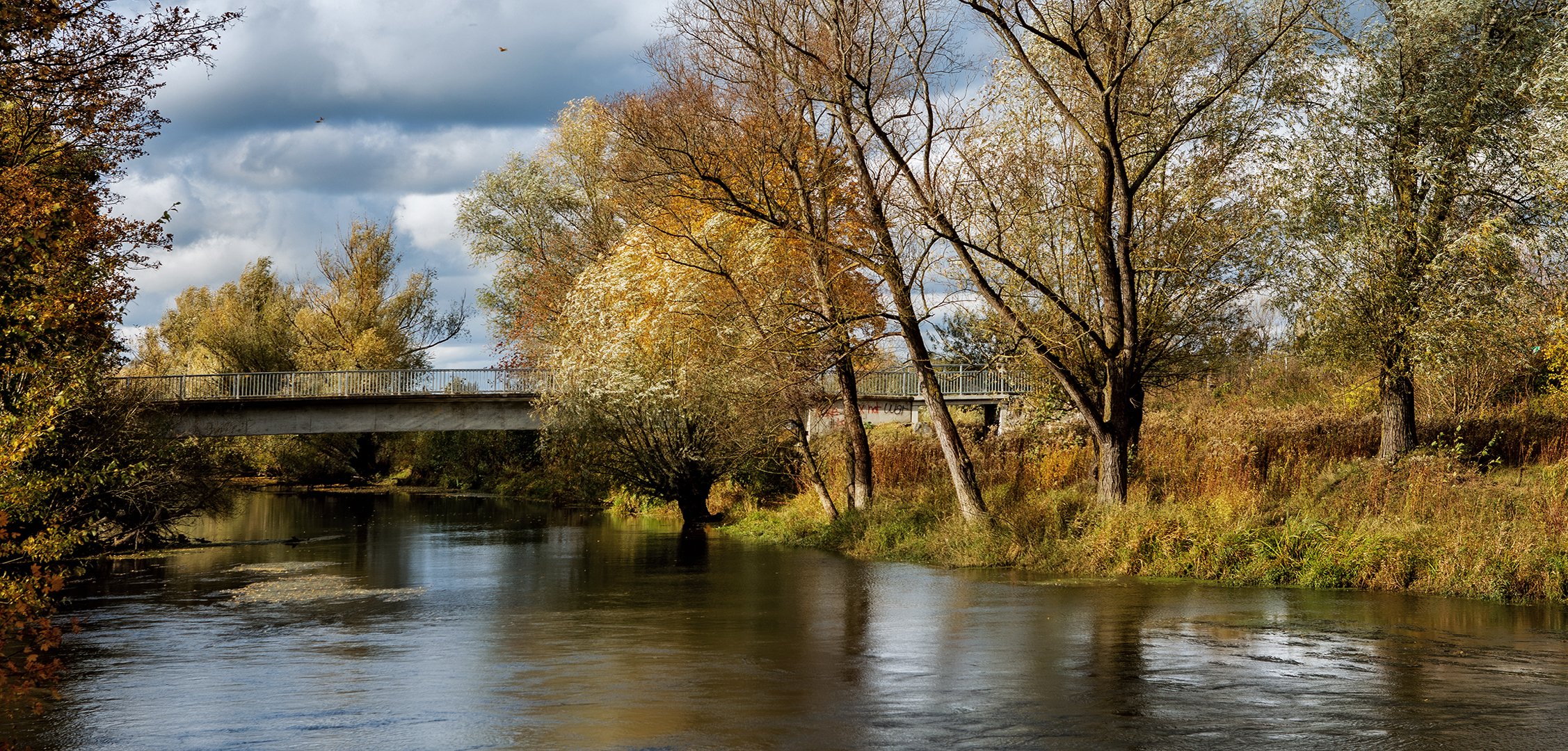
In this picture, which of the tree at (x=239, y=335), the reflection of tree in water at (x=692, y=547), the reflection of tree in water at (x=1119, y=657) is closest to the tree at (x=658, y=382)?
the reflection of tree in water at (x=692, y=547)

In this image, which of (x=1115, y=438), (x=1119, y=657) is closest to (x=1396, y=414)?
(x=1115, y=438)

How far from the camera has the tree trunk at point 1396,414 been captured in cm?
2278

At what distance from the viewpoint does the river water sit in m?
9.94

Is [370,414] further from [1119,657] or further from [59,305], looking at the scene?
[1119,657]

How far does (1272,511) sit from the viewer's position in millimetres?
19312

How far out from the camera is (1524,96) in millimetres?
21172

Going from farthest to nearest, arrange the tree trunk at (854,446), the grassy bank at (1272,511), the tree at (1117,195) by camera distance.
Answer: the tree trunk at (854,446) < the tree at (1117,195) < the grassy bank at (1272,511)

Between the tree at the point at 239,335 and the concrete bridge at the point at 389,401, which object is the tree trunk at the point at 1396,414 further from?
the tree at the point at 239,335

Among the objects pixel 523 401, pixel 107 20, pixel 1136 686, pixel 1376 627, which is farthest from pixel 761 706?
pixel 523 401

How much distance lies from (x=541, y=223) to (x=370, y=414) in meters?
9.73

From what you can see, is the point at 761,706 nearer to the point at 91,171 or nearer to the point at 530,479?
the point at 91,171

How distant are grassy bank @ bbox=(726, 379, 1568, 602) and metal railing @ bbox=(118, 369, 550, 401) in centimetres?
1918

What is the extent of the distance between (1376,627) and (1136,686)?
4539mm

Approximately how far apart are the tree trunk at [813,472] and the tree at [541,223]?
680 inches
